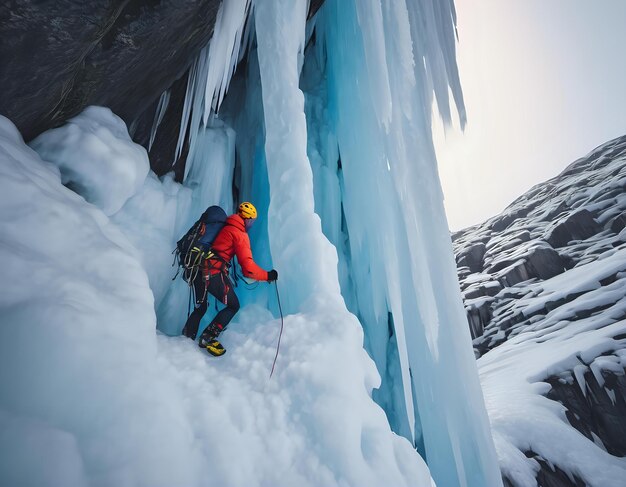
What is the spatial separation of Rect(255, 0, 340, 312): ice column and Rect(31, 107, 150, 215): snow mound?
1292mm

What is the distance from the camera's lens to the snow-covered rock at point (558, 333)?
566 cm

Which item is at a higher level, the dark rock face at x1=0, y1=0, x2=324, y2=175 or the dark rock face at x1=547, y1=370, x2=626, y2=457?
the dark rock face at x1=0, y1=0, x2=324, y2=175

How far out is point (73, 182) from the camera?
2.19 meters

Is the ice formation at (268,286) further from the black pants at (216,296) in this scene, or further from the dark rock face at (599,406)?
the dark rock face at (599,406)

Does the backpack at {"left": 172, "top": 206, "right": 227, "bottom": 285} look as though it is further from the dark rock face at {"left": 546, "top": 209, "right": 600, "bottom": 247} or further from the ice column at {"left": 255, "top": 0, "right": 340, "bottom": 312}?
the dark rock face at {"left": 546, "top": 209, "right": 600, "bottom": 247}

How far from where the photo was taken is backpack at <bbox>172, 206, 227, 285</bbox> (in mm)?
2518

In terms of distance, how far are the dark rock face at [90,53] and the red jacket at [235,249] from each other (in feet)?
4.87

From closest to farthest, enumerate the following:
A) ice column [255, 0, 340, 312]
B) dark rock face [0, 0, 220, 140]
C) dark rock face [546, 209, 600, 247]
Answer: dark rock face [0, 0, 220, 140], ice column [255, 0, 340, 312], dark rock face [546, 209, 600, 247]

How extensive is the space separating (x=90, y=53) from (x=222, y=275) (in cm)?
197

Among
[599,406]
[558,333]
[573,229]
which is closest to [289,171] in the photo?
[599,406]

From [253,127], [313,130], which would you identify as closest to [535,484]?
[313,130]

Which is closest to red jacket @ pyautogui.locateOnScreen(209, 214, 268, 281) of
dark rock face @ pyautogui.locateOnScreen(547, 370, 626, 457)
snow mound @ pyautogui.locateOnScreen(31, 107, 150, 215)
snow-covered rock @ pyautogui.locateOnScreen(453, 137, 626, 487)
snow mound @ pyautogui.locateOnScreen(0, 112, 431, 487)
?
snow mound @ pyautogui.locateOnScreen(0, 112, 431, 487)

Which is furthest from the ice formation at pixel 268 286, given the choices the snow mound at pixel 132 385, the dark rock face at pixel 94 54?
the dark rock face at pixel 94 54

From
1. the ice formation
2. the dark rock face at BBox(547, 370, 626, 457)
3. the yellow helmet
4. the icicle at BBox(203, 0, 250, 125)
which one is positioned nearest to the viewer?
the ice formation
